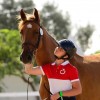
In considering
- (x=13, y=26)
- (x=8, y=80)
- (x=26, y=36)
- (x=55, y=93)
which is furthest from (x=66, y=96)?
(x=13, y=26)

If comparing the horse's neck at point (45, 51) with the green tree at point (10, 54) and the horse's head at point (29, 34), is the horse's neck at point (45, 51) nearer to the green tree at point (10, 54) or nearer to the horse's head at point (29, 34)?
the horse's head at point (29, 34)

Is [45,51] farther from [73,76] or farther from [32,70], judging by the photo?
[73,76]

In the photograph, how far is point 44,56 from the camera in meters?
6.09

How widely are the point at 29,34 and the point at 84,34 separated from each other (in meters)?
44.3

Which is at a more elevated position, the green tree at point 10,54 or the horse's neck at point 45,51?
the horse's neck at point 45,51

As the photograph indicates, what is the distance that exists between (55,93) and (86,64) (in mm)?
1489

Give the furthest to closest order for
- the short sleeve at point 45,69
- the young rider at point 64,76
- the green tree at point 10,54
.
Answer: the green tree at point 10,54
the short sleeve at point 45,69
the young rider at point 64,76

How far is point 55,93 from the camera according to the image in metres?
5.19

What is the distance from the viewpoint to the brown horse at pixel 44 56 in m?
5.69

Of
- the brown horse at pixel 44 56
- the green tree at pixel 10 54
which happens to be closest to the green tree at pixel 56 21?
the green tree at pixel 10 54

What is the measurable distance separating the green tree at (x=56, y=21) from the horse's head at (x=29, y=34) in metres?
43.5

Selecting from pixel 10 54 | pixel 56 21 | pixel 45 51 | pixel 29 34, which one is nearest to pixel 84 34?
pixel 56 21

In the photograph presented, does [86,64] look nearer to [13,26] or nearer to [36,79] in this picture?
[36,79]

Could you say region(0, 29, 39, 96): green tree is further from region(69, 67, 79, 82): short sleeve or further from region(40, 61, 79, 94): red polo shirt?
region(69, 67, 79, 82): short sleeve
